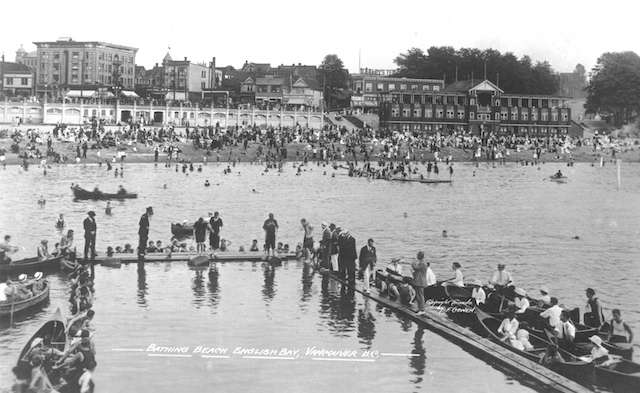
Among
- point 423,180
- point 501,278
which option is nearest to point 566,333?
point 501,278

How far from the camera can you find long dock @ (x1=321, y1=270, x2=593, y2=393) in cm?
1442

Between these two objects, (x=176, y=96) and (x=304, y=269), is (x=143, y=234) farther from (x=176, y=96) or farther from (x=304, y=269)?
(x=176, y=96)

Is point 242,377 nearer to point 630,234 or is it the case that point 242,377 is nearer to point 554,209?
point 630,234

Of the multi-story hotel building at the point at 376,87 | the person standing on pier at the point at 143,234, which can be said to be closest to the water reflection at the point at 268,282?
the person standing on pier at the point at 143,234

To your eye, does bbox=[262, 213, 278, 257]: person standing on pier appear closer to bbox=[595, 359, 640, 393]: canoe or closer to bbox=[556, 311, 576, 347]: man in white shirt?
bbox=[556, 311, 576, 347]: man in white shirt

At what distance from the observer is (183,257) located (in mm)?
26109

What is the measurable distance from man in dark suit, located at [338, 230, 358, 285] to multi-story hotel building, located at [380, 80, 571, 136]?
98859mm

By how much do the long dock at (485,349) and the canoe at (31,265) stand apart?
10312 mm

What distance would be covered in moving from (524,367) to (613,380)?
1.70 meters

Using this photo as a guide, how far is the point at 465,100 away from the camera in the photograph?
414 feet

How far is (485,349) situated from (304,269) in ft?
32.1

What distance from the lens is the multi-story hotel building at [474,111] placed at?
121500mm

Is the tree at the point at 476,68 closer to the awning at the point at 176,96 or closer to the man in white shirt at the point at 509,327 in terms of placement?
the awning at the point at 176,96

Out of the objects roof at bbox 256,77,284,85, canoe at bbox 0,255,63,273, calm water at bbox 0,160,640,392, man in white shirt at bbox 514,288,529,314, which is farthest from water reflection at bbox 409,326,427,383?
roof at bbox 256,77,284,85
